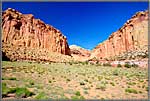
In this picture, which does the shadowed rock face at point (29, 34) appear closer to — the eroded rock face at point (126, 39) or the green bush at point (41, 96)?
the eroded rock face at point (126, 39)

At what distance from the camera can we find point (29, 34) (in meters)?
36.8

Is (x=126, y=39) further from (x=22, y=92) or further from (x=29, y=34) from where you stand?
(x=22, y=92)

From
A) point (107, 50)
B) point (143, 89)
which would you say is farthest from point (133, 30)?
point (143, 89)

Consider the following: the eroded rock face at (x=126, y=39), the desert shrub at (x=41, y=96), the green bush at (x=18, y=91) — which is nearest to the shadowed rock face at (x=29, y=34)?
the eroded rock face at (x=126, y=39)

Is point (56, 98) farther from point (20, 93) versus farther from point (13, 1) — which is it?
point (13, 1)

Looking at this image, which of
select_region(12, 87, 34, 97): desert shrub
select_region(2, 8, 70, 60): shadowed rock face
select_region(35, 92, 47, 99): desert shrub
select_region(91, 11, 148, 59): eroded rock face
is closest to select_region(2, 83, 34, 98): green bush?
select_region(12, 87, 34, 97): desert shrub

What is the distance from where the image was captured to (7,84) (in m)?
7.45

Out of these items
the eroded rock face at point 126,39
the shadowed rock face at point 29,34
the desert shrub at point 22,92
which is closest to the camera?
the desert shrub at point 22,92

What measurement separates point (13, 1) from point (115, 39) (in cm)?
3733

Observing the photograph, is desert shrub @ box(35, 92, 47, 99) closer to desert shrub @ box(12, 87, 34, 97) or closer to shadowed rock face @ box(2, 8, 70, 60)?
desert shrub @ box(12, 87, 34, 97)

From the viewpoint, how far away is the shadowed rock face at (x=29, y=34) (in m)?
30.4

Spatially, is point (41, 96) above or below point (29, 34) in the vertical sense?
below

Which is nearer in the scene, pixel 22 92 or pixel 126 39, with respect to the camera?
pixel 22 92

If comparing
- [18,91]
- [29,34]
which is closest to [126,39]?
[29,34]
